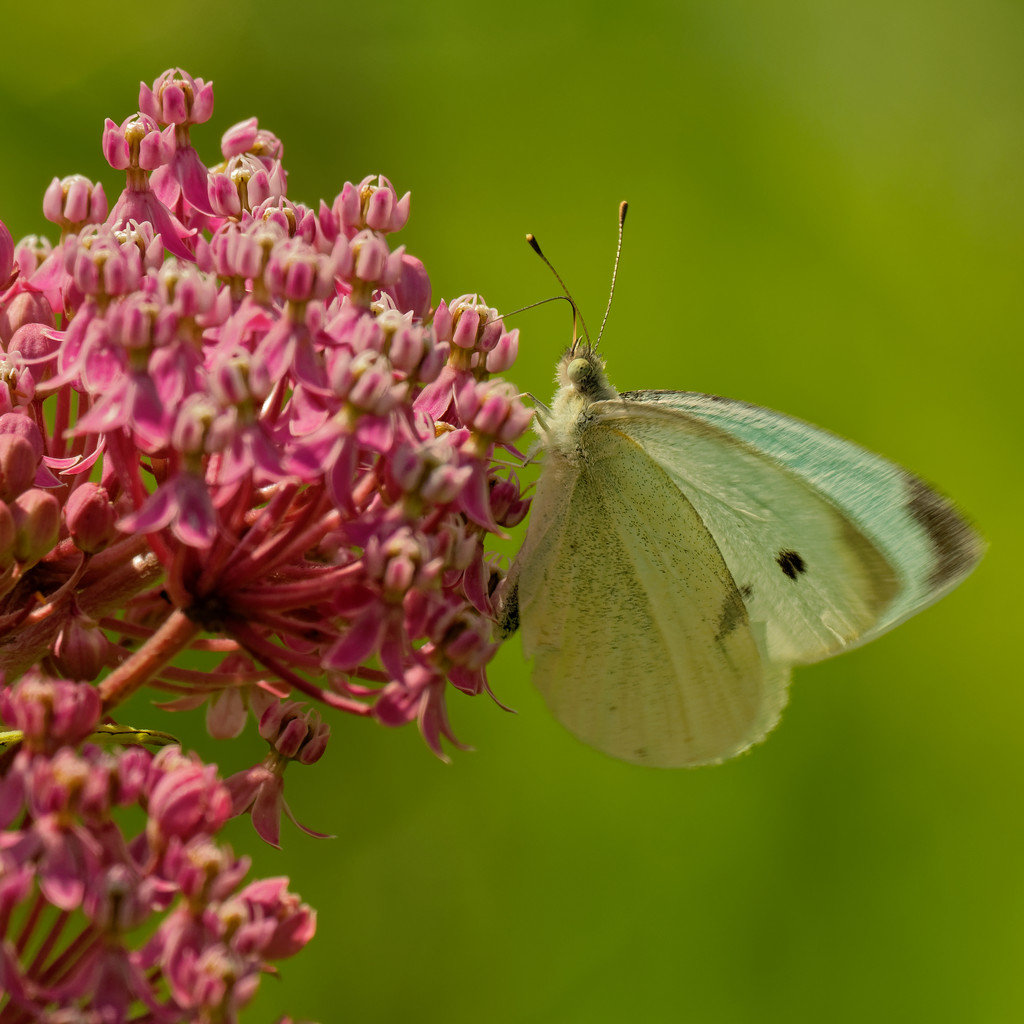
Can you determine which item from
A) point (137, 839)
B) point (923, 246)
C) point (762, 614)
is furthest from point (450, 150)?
point (137, 839)

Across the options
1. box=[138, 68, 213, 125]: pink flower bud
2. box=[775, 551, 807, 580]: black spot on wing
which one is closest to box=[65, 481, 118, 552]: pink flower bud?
box=[138, 68, 213, 125]: pink flower bud

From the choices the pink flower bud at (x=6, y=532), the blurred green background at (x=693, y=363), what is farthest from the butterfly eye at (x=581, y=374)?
the blurred green background at (x=693, y=363)

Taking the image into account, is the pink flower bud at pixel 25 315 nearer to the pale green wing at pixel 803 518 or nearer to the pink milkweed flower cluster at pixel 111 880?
the pink milkweed flower cluster at pixel 111 880

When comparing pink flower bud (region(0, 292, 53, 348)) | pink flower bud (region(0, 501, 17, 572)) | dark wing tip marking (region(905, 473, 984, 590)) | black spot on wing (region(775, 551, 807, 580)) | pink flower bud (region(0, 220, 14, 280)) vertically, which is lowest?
pink flower bud (region(0, 501, 17, 572))

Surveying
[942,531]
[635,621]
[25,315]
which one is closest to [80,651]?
[25,315]

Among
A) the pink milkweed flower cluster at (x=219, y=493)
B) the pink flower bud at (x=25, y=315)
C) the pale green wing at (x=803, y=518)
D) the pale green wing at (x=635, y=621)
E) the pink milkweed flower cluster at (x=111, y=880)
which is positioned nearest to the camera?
the pink milkweed flower cluster at (x=111, y=880)

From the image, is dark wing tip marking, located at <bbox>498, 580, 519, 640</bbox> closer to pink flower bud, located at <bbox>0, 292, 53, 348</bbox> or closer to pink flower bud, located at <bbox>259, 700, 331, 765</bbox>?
pink flower bud, located at <bbox>259, 700, 331, 765</bbox>

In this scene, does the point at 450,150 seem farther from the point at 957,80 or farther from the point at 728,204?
the point at 957,80
